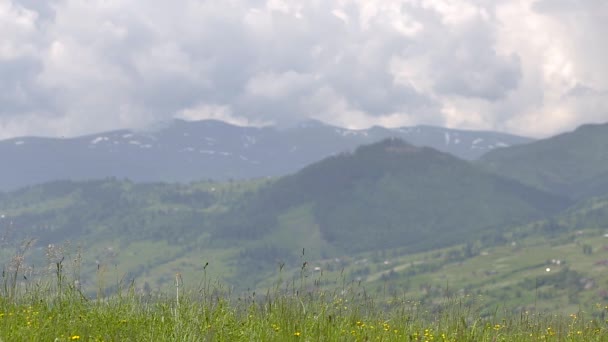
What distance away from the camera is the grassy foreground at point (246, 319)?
27.1 feet

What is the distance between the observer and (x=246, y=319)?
388 inches

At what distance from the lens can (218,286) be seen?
11.1 m

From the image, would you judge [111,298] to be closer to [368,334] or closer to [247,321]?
[247,321]

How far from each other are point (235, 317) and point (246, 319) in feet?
0.86

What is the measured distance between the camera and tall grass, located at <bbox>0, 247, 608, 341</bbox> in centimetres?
830

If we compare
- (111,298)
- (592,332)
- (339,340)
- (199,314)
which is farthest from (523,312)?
(111,298)

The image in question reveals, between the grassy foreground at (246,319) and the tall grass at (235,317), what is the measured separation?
0.05ft

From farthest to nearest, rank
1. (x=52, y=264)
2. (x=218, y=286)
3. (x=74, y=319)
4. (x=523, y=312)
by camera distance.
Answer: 1. (x=523, y=312)
2. (x=218, y=286)
3. (x=52, y=264)
4. (x=74, y=319)

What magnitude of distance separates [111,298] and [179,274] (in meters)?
1.85

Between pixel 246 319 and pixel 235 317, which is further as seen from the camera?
pixel 235 317

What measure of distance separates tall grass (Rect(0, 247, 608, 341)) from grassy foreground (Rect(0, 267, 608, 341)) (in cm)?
2

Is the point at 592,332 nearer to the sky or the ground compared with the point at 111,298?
nearer to the ground

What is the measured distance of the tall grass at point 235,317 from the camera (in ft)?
27.2

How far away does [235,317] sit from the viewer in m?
10.0
